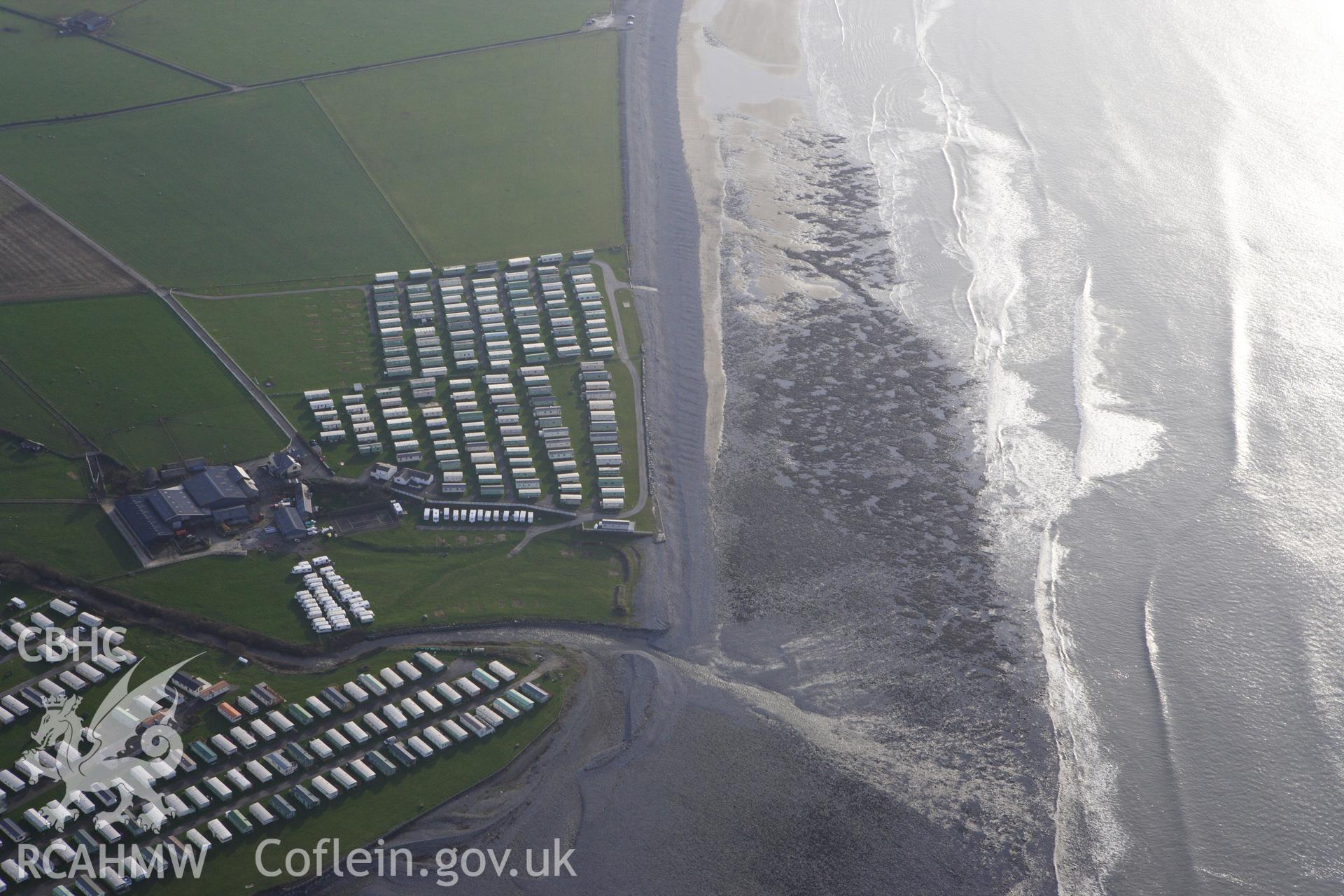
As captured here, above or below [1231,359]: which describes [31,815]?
below

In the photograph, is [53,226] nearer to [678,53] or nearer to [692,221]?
[692,221]

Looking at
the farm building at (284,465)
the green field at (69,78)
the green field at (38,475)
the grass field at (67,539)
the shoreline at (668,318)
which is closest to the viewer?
the grass field at (67,539)

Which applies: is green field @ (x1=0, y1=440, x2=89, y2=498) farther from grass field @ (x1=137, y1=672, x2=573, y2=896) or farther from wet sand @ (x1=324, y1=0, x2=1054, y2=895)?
wet sand @ (x1=324, y1=0, x2=1054, y2=895)

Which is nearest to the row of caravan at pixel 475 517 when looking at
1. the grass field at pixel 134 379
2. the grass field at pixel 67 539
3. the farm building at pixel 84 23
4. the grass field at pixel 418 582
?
the grass field at pixel 418 582

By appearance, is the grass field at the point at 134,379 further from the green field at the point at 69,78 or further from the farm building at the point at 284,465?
the green field at the point at 69,78

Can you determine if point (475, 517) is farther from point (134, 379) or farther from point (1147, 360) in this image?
point (1147, 360)

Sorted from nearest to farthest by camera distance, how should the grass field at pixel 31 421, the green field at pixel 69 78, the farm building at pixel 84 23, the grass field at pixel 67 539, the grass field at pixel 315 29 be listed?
the grass field at pixel 67 539, the grass field at pixel 31 421, the green field at pixel 69 78, the grass field at pixel 315 29, the farm building at pixel 84 23

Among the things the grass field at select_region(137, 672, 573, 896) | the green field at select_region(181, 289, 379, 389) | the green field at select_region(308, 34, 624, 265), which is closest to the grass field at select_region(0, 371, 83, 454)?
the green field at select_region(181, 289, 379, 389)

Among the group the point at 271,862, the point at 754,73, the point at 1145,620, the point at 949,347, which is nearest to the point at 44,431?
the point at 271,862
